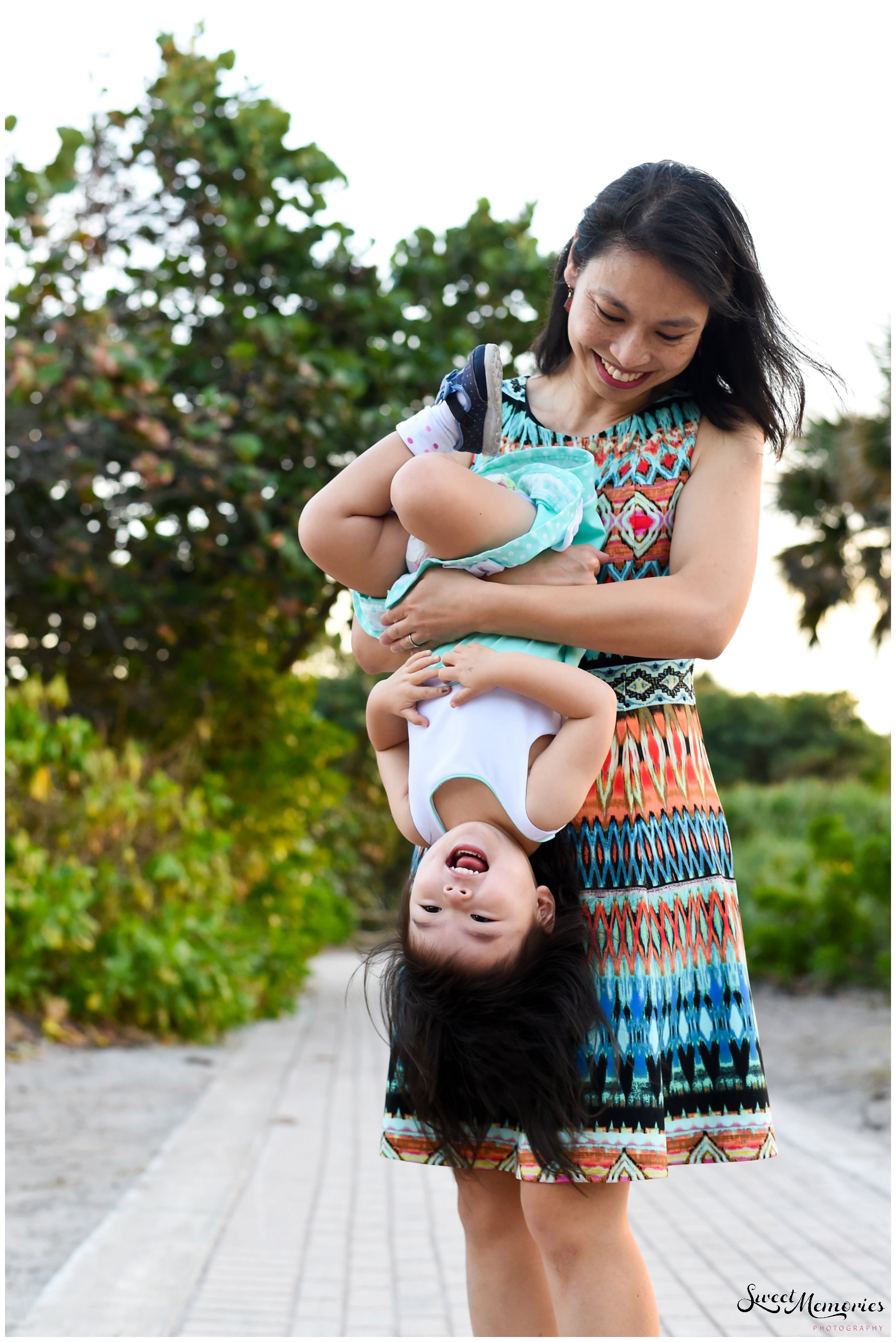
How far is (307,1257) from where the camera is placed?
343 centimetres

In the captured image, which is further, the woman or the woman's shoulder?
the woman's shoulder

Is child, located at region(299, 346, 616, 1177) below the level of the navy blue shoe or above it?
below

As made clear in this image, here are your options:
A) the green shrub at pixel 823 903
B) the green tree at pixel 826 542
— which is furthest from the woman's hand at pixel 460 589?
the green tree at pixel 826 542

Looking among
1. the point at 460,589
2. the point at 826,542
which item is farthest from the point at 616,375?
the point at 826,542

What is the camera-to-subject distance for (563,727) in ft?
4.83

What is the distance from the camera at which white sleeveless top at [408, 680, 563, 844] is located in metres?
1.46

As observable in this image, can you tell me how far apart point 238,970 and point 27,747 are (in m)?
2.09

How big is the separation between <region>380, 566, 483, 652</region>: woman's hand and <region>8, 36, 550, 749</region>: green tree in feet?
14.6

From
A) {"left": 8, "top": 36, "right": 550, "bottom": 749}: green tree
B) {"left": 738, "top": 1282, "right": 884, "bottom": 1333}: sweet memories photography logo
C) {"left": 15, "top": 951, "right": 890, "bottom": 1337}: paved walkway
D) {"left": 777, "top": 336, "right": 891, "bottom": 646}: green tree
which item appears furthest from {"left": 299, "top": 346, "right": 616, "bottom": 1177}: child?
{"left": 777, "top": 336, "right": 891, "bottom": 646}: green tree

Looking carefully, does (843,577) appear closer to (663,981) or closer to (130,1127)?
(130,1127)

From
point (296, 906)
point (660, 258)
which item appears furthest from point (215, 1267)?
point (296, 906)

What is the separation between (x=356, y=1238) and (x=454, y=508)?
3.01 meters

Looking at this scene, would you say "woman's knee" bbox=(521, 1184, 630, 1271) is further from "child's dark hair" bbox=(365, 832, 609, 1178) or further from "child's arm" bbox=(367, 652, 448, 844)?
"child's arm" bbox=(367, 652, 448, 844)

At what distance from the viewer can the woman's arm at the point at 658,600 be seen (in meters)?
1.46
